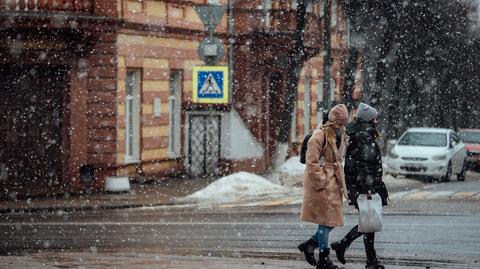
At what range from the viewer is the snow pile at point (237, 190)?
2608 cm

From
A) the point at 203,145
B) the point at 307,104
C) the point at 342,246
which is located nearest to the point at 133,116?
the point at 203,145

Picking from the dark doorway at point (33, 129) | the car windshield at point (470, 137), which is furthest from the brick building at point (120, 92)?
the car windshield at point (470, 137)

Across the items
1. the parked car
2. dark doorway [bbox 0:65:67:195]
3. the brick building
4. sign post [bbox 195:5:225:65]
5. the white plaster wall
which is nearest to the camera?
sign post [bbox 195:5:225:65]

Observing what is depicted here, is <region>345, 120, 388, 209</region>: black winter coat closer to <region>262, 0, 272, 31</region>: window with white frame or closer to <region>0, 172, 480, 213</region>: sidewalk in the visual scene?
<region>0, 172, 480, 213</region>: sidewalk

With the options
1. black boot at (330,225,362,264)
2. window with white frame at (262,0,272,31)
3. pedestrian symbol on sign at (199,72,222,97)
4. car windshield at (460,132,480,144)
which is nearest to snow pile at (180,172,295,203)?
pedestrian symbol on sign at (199,72,222,97)

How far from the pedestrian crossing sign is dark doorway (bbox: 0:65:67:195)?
349 cm

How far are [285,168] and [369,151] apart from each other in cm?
1827

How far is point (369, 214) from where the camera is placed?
42.0ft

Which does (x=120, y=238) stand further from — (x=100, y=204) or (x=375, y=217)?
(x=100, y=204)

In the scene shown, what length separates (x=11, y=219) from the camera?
20.9 metres

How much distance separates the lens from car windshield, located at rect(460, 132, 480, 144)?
48281 millimetres

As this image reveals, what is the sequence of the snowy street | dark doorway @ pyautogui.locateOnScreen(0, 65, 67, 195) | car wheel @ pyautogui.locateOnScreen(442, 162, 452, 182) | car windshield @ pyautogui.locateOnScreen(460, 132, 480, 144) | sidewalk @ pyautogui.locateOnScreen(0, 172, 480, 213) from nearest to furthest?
the snowy street < sidewalk @ pyautogui.locateOnScreen(0, 172, 480, 213) < dark doorway @ pyautogui.locateOnScreen(0, 65, 67, 195) < car wheel @ pyautogui.locateOnScreen(442, 162, 452, 182) < car windshield @ pyautogui.locateOnScreen(460, 132, 480, 144)

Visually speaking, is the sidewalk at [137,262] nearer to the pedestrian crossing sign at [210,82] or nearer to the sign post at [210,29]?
the pedestrian crossing sign at [210,82]

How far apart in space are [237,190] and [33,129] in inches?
195
